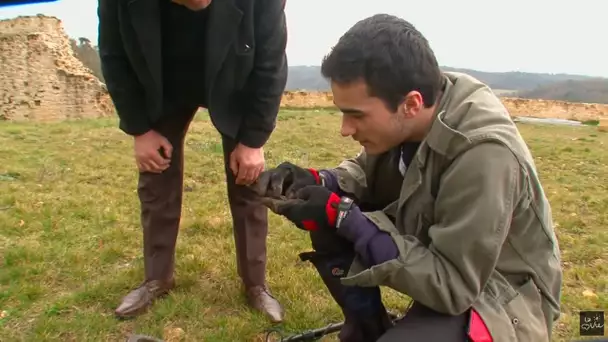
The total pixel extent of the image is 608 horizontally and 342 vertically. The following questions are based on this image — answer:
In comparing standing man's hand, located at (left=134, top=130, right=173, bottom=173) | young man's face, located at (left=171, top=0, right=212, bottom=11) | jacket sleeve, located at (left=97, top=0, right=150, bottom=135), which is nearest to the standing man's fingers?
standing man's hand, located at (left=134, top=130, right=173, bottom=173)

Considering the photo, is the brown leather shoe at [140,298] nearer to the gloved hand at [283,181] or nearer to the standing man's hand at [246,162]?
the standing man's hand at [246,162]

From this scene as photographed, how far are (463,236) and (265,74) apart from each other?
139 centimetres

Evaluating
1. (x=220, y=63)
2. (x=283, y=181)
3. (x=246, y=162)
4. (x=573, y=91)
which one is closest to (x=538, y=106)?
(x=573, y=91)

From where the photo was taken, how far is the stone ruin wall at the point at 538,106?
30789 mm

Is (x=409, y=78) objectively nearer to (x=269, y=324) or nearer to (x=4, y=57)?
(x=269, y=324)

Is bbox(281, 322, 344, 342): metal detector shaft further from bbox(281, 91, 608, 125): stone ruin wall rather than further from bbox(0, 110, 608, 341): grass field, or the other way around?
bbox(281, 91, 608, 125): stone ruin wall

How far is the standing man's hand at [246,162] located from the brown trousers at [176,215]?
0.08m

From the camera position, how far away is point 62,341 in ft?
9.88

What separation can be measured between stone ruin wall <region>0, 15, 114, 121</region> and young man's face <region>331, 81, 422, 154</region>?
68.7 ft

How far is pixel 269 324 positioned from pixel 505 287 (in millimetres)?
1425

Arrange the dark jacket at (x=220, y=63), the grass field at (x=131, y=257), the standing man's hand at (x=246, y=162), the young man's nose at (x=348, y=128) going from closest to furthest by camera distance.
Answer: the young man's nose at (x=348, y=128), the dark jacket at (x=220, y=63), the standing man's hand at (x=246, y=162), the grass field at (x=131, y=257)

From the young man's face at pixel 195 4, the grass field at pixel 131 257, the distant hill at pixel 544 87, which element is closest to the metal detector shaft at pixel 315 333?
the grass field at pixel 131 257

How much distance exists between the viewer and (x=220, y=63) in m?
2.78

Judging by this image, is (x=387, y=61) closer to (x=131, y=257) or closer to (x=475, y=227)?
(x=475, y=227)
